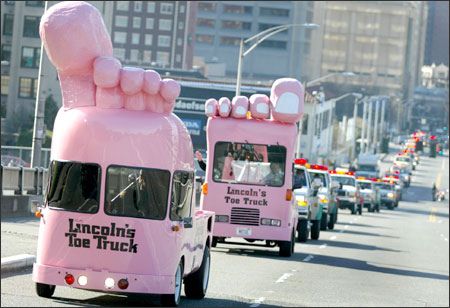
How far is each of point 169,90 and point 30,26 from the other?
90513 millimetres

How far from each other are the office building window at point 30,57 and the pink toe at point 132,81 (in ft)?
295

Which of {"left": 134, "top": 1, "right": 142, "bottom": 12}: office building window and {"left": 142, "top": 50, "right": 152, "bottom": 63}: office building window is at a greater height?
{"left": 134, "top": 1, "right": 142, "bottom": 12}: office building window

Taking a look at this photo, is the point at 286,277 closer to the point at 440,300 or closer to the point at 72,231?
the point at 440,300

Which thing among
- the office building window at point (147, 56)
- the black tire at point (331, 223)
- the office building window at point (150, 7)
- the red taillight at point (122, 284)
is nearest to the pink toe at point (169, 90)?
the red taillight at point (122, 284)

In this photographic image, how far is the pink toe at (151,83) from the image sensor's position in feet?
50.9

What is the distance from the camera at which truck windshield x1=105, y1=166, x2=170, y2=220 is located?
15195 mm

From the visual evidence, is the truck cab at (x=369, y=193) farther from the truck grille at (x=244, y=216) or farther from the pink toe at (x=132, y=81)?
the pink toe at (x=132, y=81)

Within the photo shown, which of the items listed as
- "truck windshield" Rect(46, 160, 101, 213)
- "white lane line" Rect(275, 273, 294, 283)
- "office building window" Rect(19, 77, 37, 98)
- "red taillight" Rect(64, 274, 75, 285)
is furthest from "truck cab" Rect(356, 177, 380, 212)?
"red taillight" Rect(64, 274, 75, 285)

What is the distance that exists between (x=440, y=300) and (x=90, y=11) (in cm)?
833

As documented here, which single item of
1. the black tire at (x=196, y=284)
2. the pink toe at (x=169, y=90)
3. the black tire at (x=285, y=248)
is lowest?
the black tire at (x=285, y=248)

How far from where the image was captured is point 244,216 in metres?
28.3

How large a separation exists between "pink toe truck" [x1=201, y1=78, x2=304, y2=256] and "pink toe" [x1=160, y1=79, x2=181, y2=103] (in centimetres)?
1166

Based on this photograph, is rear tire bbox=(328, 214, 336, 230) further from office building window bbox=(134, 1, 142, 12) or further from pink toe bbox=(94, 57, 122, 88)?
office building window bbox=(134, 1, 142, 12)

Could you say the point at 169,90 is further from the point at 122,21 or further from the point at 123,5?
the point at 122,21
